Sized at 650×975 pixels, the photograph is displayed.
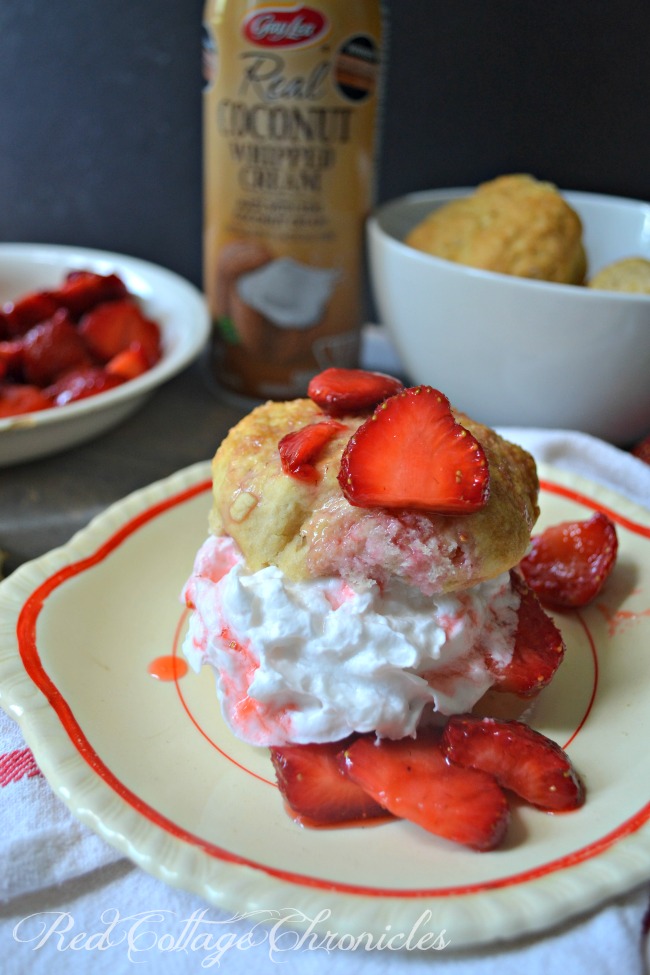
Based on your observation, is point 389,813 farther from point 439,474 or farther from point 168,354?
point 168,354

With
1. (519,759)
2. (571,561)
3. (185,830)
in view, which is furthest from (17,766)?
(571,561)

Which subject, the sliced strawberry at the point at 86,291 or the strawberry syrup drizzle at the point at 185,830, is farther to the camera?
the sliced strawberry at the point at 86,291

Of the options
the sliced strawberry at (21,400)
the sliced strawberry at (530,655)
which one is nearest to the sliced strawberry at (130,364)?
the sliced strawberry at (21,400)

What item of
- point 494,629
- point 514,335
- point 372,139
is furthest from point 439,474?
point 372,139

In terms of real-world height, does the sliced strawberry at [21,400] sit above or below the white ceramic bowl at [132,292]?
below

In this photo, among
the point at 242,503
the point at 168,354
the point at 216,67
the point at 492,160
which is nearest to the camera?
the point at 242,503

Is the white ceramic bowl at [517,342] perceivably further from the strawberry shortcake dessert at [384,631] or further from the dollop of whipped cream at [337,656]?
the dollop of whipped cream at [337,656]
